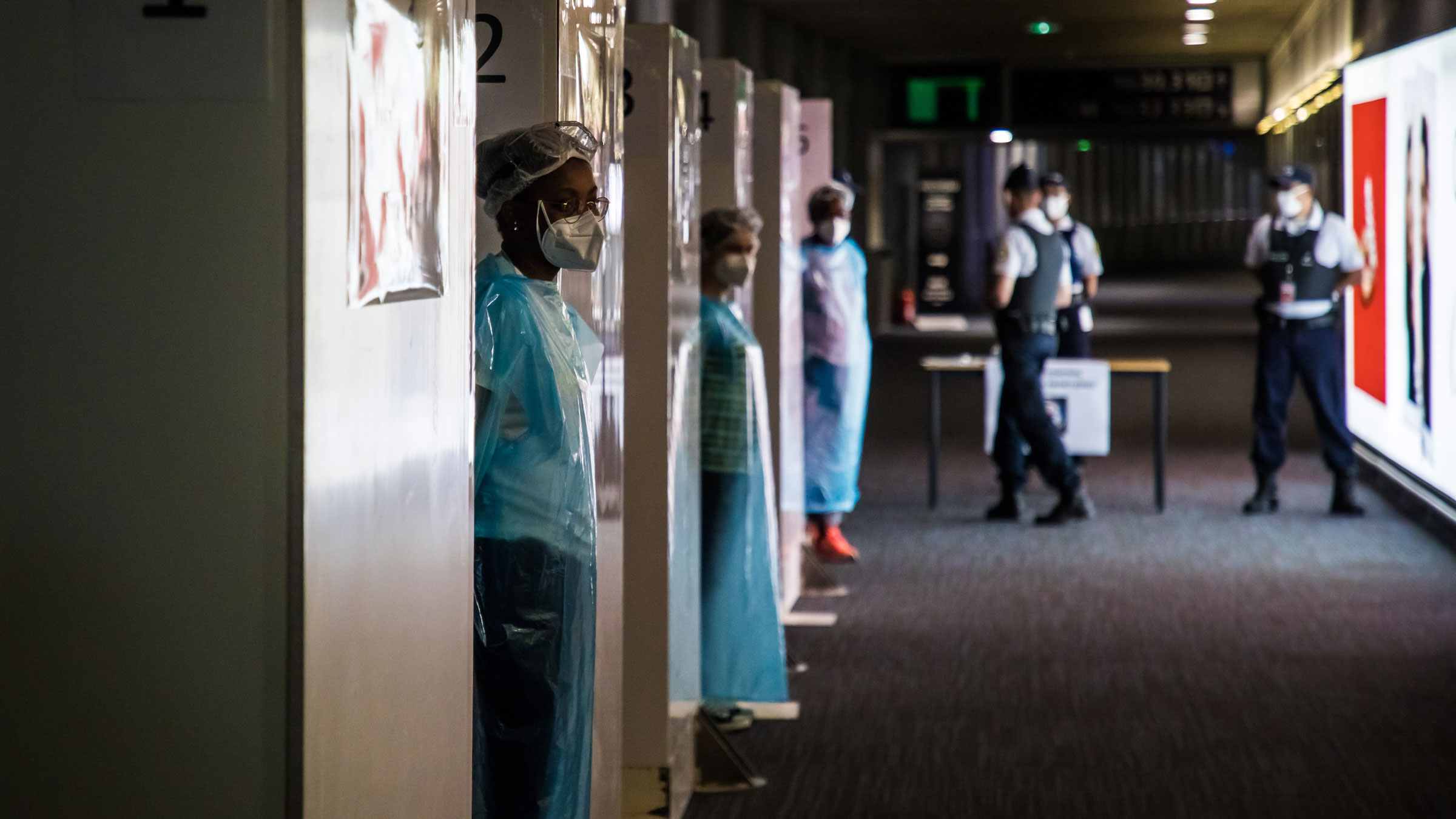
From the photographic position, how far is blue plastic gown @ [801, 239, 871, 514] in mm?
5895

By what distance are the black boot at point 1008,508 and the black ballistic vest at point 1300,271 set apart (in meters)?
1.41

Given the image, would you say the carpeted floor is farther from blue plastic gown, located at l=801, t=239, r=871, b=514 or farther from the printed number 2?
the printed number 2

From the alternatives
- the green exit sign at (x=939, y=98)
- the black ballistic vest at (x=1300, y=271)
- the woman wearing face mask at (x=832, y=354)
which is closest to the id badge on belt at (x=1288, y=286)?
the black ballistic vest at (x=1300, y=271)

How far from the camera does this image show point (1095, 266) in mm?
8031

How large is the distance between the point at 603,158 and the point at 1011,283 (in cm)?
426

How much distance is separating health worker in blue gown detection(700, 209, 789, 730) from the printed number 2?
4.49 ft

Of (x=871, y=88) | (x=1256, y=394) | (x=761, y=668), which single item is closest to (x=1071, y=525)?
(x=1256, y=394)

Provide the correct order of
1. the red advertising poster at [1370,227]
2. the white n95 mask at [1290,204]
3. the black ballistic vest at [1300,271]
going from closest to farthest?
the black ballistic vest at [1300,271]
the white n95 mask at [1290,204]
the red advertising poster at [1370,227]

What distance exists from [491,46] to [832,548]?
3.94 metres

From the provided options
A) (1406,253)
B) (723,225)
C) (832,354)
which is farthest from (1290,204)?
(723,225)

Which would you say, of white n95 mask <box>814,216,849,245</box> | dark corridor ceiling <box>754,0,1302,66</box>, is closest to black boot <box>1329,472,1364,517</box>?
white n95 mask <box>814,216,849,245</box>

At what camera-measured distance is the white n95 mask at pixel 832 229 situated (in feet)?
19.4

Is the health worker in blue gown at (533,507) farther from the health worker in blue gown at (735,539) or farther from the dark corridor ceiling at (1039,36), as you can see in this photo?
the dark corridor ceiling at (1039,36)

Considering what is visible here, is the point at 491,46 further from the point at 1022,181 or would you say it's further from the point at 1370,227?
the point at 1370,227
